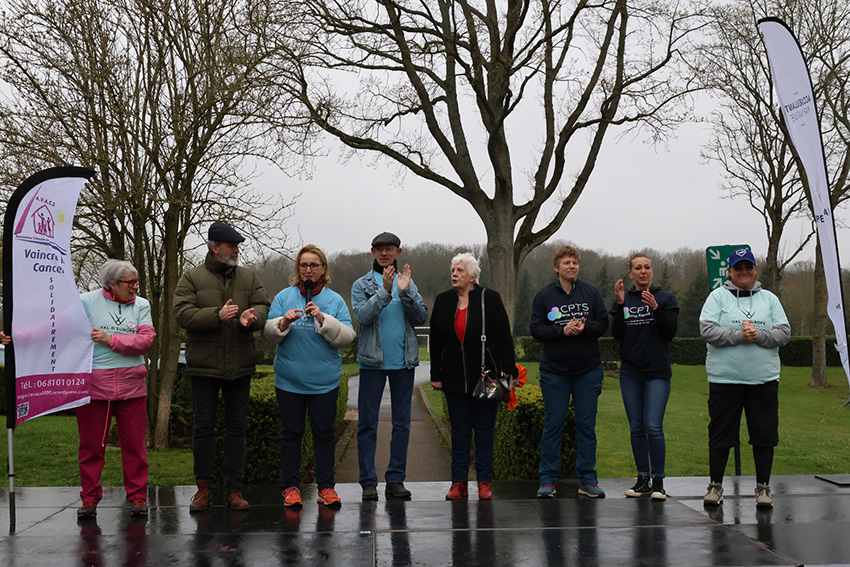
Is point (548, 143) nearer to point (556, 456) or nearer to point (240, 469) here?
point (556, 456)

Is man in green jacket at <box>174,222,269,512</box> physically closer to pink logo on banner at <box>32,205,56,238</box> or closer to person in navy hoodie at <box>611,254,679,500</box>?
pink logo on banner at <box>32,205,56,238</box>

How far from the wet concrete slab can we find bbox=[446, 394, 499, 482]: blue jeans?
0.26m

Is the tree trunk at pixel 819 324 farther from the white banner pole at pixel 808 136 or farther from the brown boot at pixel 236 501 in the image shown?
the brown boot at pixel 236 501

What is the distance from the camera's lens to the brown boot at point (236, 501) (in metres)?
5.82

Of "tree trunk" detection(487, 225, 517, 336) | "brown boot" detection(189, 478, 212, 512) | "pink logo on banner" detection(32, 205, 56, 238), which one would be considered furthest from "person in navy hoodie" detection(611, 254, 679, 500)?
"tree trunk" detection(487, 225, 517, 336)

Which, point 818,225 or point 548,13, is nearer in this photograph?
point 818,225

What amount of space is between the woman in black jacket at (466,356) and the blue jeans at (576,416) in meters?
0.44

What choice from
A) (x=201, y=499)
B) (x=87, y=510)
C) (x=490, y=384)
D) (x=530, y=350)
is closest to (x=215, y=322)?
(x=201, y=499)

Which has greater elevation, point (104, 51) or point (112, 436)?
point (104, 51)

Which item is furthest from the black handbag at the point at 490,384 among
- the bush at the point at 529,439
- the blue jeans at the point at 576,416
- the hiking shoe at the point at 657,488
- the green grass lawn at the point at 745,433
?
the green grass lawn at the point at 745,433

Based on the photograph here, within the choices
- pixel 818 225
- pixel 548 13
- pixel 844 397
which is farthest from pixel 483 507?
pixel 844 397

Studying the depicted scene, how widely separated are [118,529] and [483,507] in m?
2.71

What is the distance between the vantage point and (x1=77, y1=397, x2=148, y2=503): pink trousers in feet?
18.6

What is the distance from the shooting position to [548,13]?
1284 centimetres
